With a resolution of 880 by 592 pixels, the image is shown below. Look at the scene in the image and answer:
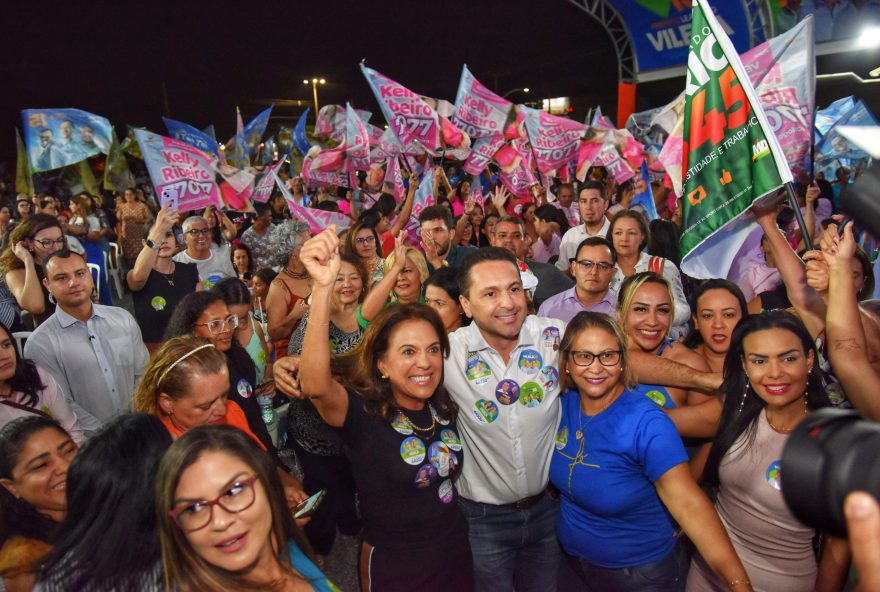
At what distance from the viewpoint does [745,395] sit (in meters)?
2.38

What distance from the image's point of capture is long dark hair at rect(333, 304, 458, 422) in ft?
7.57

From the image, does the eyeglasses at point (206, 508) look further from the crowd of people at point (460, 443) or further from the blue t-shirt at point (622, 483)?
the blue t-shirt at point (622, 483)

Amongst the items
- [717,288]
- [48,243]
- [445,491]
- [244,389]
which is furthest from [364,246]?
[445,491]

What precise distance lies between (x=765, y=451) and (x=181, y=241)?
28.2 ft

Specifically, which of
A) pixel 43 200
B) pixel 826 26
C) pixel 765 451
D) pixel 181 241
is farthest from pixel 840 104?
pixel 43 200

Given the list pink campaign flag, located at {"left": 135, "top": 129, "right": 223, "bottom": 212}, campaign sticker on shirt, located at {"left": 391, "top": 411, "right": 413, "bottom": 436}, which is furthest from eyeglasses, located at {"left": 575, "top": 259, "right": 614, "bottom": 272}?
pink campaign flag, located at {"left": 135, "top": 129, "right": 223, "bottom": 212}

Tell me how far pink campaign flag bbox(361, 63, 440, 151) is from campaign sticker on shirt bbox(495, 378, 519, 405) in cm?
561

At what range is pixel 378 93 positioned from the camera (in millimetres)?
7383

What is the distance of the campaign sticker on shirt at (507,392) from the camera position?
251cm

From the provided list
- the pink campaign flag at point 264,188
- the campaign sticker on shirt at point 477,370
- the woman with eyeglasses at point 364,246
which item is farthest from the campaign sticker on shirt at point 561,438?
the pink campaign flag at point 264,188

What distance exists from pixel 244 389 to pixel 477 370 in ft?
4.44

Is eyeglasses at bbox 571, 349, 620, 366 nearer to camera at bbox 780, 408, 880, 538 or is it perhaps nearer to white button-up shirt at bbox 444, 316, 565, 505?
white button-up shirt at bbox 444, 316, 565, 505

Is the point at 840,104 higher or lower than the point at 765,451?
higher

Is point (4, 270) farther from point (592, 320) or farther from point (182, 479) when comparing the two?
point (592, 320)
